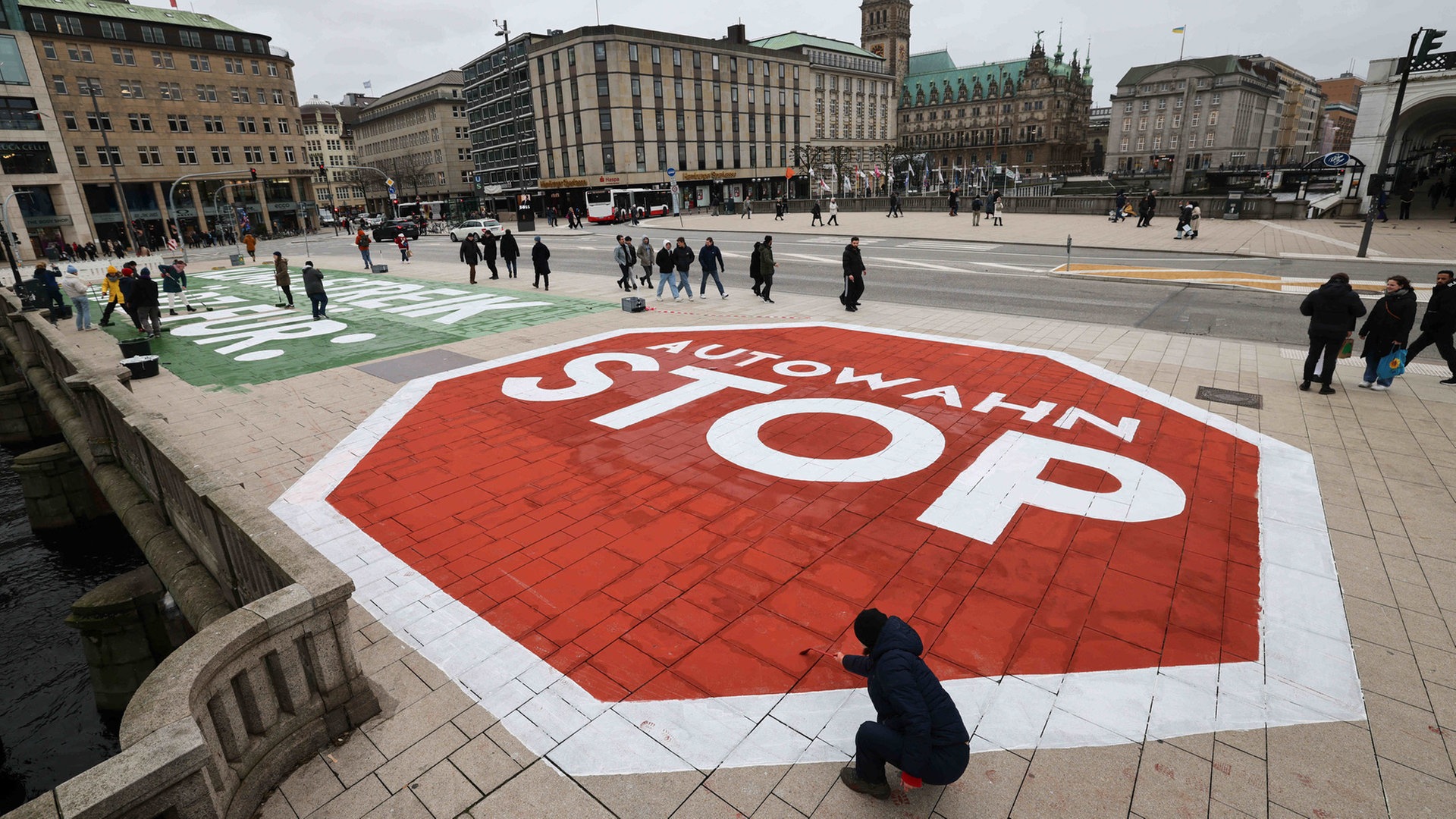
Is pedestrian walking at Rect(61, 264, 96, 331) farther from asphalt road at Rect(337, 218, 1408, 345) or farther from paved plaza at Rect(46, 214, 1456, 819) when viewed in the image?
asphalt road at Rect(337, 218, 1408, 345)

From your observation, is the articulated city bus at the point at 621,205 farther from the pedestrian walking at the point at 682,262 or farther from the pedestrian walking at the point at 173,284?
the pedestrian walking at the point at 682,262

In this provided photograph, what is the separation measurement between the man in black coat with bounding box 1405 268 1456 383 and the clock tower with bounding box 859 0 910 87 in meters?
135

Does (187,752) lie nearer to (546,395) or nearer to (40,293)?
(546,395)

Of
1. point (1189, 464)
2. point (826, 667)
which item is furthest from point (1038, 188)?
point (826, 667)

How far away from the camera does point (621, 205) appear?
61531 mm

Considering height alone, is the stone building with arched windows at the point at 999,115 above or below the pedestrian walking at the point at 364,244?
above

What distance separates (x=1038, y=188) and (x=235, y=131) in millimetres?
91361

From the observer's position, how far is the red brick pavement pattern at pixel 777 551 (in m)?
5.29

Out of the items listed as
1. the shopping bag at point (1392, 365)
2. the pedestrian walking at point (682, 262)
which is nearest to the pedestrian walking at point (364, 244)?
the pedestrian walking at point (682, 262)

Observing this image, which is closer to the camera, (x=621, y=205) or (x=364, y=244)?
(x=364, y=244)

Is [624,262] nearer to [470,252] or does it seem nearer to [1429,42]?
[470,252]

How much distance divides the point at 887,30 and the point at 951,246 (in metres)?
122

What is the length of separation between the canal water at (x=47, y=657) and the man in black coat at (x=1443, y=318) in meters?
19.5

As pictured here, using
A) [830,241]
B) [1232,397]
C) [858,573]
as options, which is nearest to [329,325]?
[858,573]
